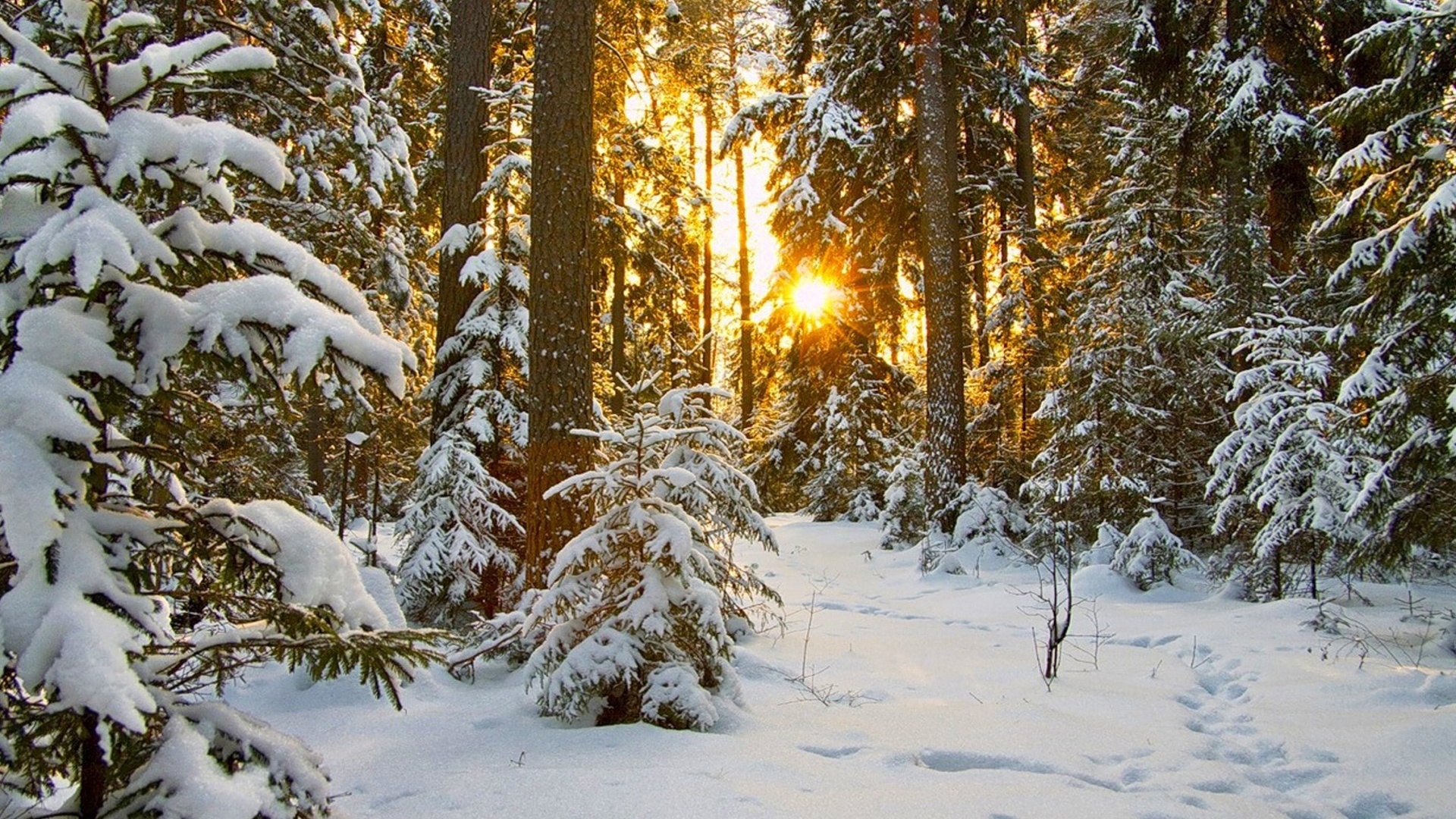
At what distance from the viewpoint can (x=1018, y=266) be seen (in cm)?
1353

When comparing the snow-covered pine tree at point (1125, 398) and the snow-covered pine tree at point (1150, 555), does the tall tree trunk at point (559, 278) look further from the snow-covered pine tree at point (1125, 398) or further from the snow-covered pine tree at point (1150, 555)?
the snow-covered pine tree at point (1150, 555)

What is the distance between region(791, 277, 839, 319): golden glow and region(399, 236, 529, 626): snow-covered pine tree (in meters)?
9.13

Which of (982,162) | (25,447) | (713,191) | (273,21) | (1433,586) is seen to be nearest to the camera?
(25,447)

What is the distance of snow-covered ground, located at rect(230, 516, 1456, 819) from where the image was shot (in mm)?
3125

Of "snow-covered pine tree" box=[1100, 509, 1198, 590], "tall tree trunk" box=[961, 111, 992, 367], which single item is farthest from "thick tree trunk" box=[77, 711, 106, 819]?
"tall tree trunk" box=[961, 111, 992, 367]

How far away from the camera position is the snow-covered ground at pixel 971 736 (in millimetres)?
3125

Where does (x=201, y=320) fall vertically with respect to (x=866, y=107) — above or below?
below

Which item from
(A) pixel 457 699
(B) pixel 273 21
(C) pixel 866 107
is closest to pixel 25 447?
(A) pixel 457 699

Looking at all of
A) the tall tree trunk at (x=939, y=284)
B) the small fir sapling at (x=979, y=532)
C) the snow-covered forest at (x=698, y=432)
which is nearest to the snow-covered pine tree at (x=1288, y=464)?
the snow-covered forest at (x=698, y=432)

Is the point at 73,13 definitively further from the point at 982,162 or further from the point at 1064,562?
the point at 982,162

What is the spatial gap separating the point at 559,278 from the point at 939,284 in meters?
7.14

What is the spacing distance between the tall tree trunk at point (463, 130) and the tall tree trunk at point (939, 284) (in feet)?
21.0

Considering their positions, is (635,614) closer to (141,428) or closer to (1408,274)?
(141,428)

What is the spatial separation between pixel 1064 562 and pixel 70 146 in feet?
30.0
